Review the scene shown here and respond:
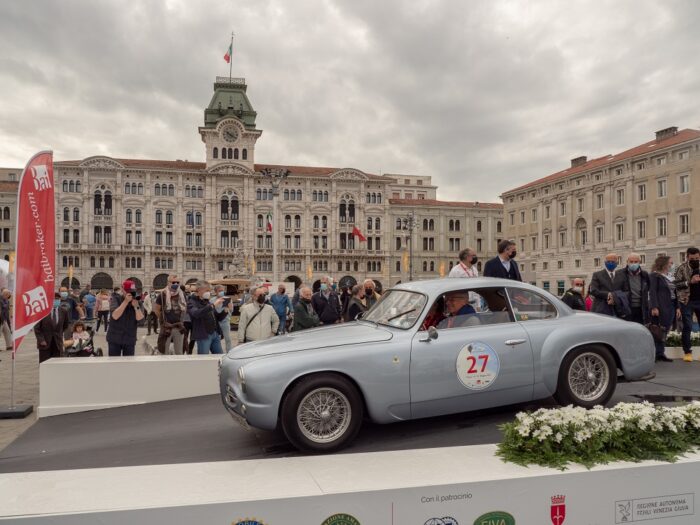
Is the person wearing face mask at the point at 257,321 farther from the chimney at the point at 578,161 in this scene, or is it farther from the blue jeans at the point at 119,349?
the chimney at the point at 578,161

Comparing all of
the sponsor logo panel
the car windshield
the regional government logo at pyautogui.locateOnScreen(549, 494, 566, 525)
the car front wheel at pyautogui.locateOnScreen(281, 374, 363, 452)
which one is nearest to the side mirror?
the car windshield

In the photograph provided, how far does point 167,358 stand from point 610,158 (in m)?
62.7

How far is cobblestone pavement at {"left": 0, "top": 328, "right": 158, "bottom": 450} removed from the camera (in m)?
6.76

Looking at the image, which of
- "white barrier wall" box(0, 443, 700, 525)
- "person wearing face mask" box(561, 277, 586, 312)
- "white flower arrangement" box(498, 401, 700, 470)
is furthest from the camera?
"person wearing face mask" box(561, 277, 586, 312)

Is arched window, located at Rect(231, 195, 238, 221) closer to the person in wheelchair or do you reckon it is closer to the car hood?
the car hood

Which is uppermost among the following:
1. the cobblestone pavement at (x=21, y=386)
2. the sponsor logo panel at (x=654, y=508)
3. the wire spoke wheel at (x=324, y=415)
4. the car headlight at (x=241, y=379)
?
the car headlight at (x=241, y=379)

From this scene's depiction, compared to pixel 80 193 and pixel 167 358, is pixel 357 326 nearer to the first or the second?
pixel 167 358

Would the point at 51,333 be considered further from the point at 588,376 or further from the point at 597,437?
the point at 597,437

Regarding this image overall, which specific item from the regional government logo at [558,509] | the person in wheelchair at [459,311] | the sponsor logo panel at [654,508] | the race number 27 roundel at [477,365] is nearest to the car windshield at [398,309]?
the person in wheelchair at [459,311]

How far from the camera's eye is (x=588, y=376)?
5680mm

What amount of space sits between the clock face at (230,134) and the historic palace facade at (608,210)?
3850 centimetres

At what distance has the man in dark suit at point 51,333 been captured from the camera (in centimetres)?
957

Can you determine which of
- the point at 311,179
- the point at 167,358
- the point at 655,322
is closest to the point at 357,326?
the point at 167,358

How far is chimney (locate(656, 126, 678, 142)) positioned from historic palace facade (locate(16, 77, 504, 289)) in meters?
28.1
